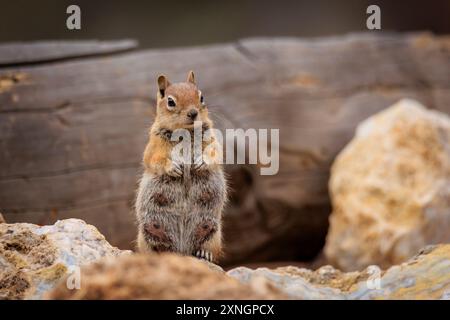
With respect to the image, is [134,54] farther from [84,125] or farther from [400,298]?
[400,298]

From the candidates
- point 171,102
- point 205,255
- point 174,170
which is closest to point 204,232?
point 205,255

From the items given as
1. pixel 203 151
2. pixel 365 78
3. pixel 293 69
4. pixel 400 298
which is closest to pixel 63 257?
pixel 203 151

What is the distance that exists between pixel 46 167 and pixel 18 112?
24.0 inches

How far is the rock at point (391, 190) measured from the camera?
7.17 meters

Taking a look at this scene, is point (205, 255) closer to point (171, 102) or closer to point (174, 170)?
point (174, 170)

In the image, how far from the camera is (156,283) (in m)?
3.41

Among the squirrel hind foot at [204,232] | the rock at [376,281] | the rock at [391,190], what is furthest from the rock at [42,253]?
the rock at [391,190]

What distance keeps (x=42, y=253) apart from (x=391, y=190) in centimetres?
408

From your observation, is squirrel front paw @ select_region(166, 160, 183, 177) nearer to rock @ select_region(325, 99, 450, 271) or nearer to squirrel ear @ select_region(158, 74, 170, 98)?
squirrel ear @ select_region(158, 74, 170, 98)

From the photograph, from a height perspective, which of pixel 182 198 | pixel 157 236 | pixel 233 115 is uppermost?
pixel 233 115

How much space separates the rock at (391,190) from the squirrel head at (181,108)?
2.70 metres

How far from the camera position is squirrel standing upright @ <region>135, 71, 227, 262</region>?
5.07 meters

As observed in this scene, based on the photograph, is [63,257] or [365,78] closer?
[63,257]

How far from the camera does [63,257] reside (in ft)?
14.2
